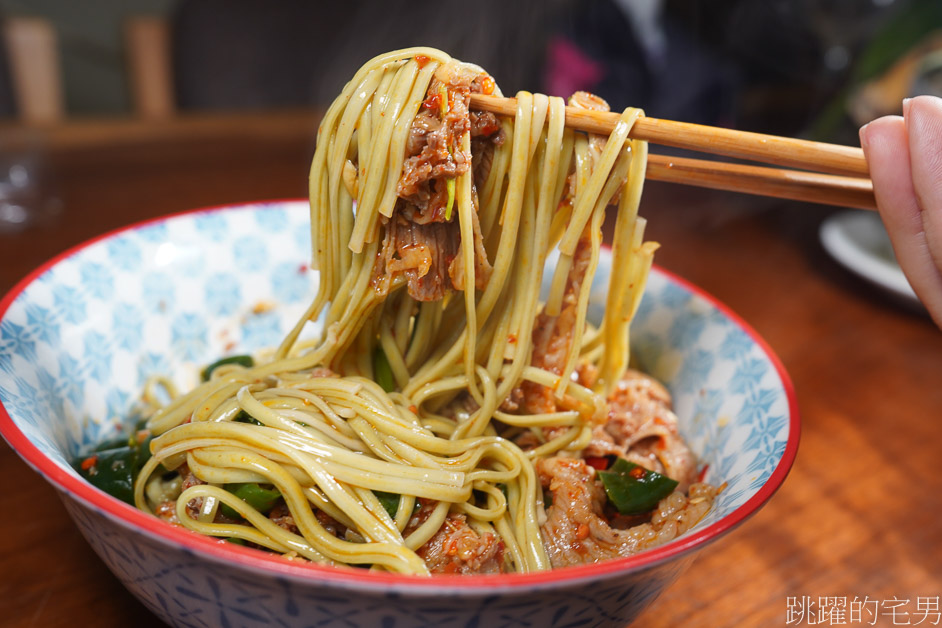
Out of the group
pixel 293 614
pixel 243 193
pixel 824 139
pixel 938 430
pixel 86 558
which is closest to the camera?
pixel 293 614

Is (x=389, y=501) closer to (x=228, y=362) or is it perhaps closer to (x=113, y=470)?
(x=113, y=470)

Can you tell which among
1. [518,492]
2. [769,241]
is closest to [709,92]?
[769,241]

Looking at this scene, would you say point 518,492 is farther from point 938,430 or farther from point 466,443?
point 938,430

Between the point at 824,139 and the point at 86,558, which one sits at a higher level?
the point at 824,139

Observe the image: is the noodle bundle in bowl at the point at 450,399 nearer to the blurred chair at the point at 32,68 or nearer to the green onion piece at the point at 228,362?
the green onion piece at the point at 228,362

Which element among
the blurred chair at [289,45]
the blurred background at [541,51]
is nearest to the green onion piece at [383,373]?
the blurred background at [541,51]

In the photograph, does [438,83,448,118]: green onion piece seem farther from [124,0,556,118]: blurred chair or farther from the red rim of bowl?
[124,0,556,118]: blurred chair

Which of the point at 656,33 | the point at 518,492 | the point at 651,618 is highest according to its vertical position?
the point at 656,33

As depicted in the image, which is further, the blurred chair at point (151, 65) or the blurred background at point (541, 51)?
A: the blurred chair at point (151, 65)
